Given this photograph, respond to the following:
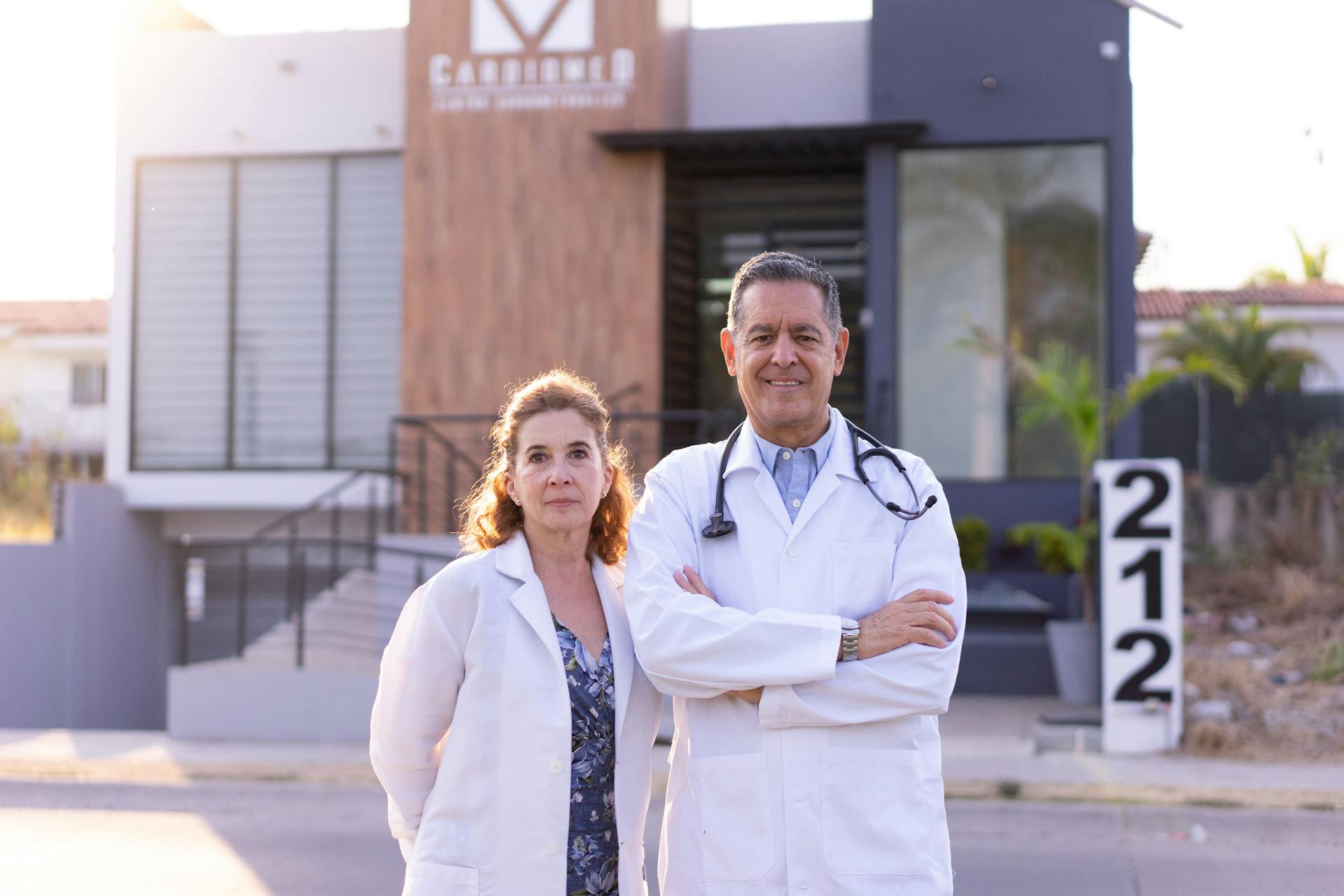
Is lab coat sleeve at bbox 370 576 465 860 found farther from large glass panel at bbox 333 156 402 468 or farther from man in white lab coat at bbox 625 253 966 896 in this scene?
large glass panel at bbox 333 156 402 468

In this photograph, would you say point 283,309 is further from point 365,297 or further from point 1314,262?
point 1314,262

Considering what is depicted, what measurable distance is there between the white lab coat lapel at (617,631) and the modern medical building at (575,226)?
9.79 meters

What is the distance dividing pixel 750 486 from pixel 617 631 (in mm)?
463

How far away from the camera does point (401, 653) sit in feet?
10.6

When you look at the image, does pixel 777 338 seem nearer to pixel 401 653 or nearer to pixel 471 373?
pixel 401 653

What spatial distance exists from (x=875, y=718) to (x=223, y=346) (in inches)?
565

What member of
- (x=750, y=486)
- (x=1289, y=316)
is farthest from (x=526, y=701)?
(x=1289, y=316)

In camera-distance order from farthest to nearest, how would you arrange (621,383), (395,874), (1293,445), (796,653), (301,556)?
1. (1293,445)
2. (621,383)
3. (301,556)
4. (395,874)
5. (796,653)

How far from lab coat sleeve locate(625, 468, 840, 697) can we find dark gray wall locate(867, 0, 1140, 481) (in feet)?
37.6

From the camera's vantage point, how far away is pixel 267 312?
52.9 ft

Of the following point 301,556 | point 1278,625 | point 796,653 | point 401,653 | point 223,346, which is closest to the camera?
Result: point 796,653

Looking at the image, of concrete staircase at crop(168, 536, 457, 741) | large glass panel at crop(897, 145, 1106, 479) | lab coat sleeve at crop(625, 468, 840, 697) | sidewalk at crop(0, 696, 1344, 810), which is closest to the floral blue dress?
lab coat sleeve at crop(625, 468, 840, 697)

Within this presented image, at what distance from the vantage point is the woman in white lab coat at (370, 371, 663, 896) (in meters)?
3.11

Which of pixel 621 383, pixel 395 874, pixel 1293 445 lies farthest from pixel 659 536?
pixel 1293 445
